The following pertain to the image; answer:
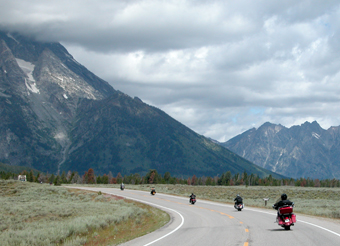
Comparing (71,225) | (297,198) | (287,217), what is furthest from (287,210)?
(297,198)

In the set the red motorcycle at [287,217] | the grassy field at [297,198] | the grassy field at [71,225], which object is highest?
the grassy field at [297,198]

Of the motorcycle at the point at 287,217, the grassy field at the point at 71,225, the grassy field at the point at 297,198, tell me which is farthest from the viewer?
the grassy field at the point at 297,198

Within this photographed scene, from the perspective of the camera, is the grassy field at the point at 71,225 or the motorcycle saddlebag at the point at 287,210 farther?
the grassy field at the point at 71,225

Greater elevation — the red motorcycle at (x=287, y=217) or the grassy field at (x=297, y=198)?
the grassy field at (x=297, y=198)

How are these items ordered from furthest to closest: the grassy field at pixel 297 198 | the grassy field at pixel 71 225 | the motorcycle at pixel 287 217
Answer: the grassy field at pixel 297 198 → the grassy field at pixel 71 225 → the motorcycle at pixel 287 217

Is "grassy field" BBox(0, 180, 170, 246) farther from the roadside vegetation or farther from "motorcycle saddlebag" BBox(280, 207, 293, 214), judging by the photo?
the roadside vegetation

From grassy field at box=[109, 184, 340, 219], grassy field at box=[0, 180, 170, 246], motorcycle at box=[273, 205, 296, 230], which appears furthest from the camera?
grassy field at box=[109, 184, 340, 219]

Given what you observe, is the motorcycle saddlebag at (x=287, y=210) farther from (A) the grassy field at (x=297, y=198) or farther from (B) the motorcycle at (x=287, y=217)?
(A) the grassy field at (x=297, y=198)

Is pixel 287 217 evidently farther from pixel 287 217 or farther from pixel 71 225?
pixel 71 225

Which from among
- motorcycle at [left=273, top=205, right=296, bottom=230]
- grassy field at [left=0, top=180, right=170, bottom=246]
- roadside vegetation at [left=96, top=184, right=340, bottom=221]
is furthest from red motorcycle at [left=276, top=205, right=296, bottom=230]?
roadside vegetation at [left=96, top=184, right=340, bottom=221]

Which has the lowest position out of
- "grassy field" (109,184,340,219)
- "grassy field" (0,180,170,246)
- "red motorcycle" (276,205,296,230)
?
"grassy field" (0,180,170,246)

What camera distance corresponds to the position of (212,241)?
14570mm

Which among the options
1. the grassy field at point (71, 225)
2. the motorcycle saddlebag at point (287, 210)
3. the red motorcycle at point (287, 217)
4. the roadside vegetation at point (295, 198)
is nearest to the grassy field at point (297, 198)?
the roadside vegetation at point (295, 198)

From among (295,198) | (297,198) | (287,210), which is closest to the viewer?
(287,210)
